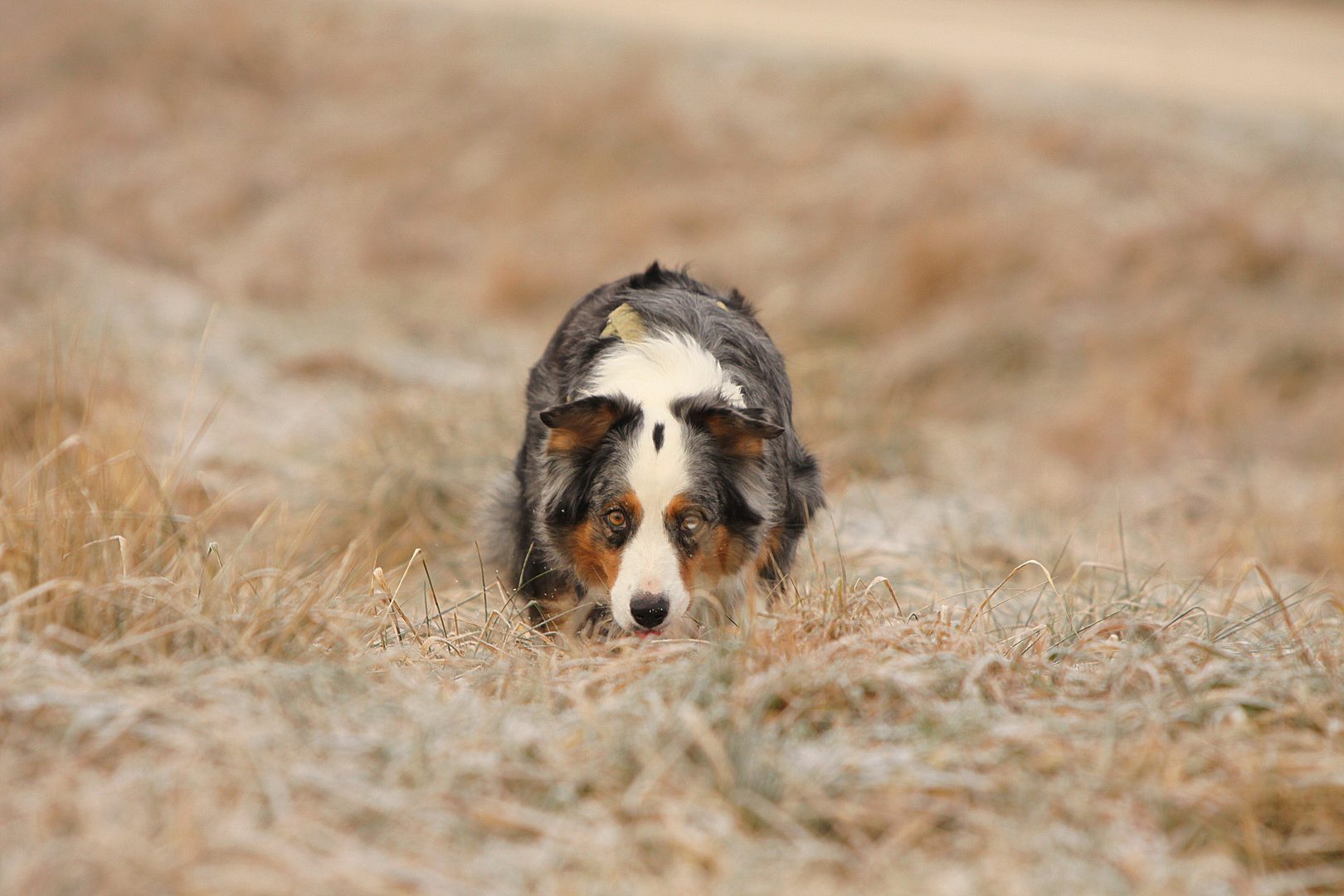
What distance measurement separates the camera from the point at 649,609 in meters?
3.02

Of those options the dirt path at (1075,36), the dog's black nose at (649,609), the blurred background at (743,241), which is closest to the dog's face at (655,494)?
the dog's black nose at (649,609)

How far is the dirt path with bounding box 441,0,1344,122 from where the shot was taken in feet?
41.0

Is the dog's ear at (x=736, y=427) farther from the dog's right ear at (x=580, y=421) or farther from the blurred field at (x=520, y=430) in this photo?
the blurred field at (x=520, y=430)

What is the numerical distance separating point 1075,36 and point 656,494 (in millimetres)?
15260

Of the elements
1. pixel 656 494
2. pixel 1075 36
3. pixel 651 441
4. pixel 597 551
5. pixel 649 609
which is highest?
pixel 1075 36

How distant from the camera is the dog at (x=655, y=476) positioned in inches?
125

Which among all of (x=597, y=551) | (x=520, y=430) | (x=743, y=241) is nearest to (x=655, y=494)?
(x=597, y=551)

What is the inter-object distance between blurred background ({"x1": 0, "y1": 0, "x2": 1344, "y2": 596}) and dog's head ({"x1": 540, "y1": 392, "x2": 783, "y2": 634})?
1.07 meters

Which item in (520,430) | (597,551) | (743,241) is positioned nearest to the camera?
(597,551)

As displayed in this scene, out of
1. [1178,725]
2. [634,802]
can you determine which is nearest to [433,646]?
[634,802]

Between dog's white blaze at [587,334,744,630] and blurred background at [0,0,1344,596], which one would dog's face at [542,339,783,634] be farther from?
blurred background at [0,0,1344,596]

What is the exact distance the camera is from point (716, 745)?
213 centimetres

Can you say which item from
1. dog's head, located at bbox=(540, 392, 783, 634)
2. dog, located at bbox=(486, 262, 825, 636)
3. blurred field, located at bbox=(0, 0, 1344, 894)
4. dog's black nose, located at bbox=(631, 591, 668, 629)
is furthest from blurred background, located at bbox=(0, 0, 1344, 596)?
dog's black nose, located at bbox=(631, 591, 668, 629)

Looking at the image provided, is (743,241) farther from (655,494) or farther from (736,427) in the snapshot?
(655,494)
